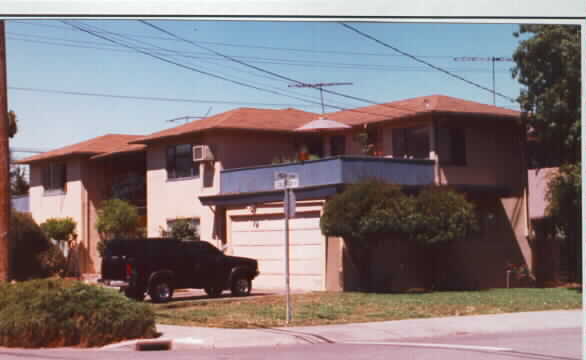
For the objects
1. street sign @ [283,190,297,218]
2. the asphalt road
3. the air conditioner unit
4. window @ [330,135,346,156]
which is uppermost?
window @ [330,135,346,156]

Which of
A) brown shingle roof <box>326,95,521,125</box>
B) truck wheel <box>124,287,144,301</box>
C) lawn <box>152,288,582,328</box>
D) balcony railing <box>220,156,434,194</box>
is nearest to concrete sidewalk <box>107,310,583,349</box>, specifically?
lawn <box>152,288,582,328</box>

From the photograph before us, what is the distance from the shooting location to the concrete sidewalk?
10.5 metres

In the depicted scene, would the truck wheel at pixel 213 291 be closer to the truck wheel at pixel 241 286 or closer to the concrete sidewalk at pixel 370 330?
the truck wheel at pixel 241 286

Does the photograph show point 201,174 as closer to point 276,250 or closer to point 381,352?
point 276,250

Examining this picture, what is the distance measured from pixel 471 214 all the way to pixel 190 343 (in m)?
8.57

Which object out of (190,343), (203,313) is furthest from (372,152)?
(190,343)

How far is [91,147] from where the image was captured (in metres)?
9.77

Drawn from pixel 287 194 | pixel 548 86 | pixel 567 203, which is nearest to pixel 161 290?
pixel 287 194

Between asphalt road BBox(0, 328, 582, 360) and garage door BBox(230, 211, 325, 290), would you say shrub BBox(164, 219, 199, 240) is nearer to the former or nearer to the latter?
garage door BBox(230, 211, 325, 290)

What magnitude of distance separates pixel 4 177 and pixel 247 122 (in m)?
3.45

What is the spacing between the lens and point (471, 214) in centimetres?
1728

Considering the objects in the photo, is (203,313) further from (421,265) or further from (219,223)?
(421,265)

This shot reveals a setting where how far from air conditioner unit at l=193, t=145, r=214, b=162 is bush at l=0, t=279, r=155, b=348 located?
3067 mm

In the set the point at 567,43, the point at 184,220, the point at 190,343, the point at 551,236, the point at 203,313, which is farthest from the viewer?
the point at 551,236
